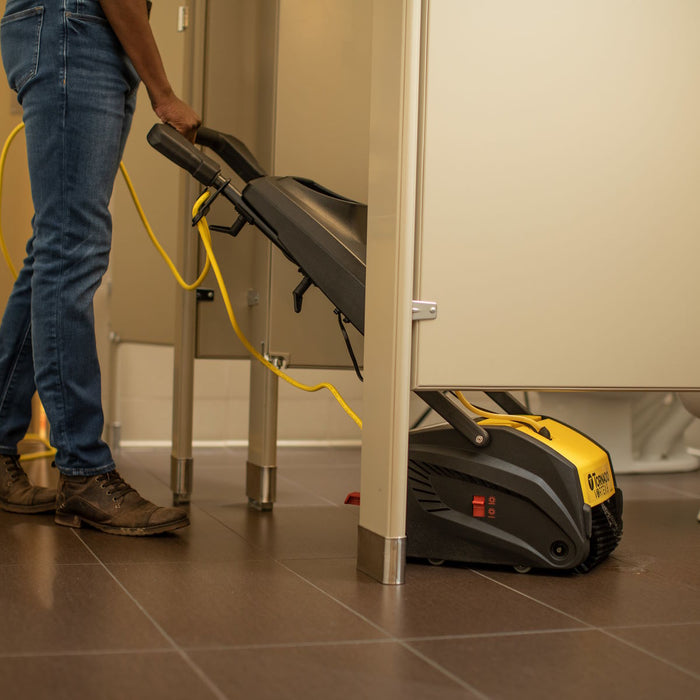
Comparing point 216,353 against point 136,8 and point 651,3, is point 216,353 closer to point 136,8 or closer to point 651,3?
point 136,8

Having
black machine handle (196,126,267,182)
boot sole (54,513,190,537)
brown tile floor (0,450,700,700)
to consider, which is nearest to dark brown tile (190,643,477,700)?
brown tile floor (0,450,700,700)

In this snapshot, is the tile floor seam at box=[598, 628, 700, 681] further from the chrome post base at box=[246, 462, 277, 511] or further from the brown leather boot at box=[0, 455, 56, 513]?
the brown leather boot at box=[0, 455, 56, 513]

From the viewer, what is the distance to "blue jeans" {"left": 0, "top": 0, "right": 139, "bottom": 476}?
5.26ft

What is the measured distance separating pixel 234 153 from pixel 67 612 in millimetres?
881

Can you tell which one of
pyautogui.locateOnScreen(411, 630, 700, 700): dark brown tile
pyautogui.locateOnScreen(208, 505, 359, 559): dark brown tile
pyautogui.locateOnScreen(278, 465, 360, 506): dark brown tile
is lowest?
pyautogui.locateOnScreen(278, 465, 360, 506): dark brown tile

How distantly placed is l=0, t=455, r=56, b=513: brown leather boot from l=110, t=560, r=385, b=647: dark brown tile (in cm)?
47

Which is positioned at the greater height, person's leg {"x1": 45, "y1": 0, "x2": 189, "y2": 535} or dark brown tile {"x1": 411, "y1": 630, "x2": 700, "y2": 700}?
person's leg {"x1": 45, "y1": 0, "x2": 189, "y2": 535}

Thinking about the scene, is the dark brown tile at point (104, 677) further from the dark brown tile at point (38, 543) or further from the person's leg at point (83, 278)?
the person's leg at point (83, 278)

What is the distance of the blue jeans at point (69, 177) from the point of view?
1.60 metres

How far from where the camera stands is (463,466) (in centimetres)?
150

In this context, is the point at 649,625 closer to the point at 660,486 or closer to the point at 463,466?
the point at 463,466

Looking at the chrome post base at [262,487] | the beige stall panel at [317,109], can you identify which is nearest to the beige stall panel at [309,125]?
the beige stall panel at [317,109]

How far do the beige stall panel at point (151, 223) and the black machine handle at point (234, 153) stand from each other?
18.3 inches

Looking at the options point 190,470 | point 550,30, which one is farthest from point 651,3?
point 190,470
